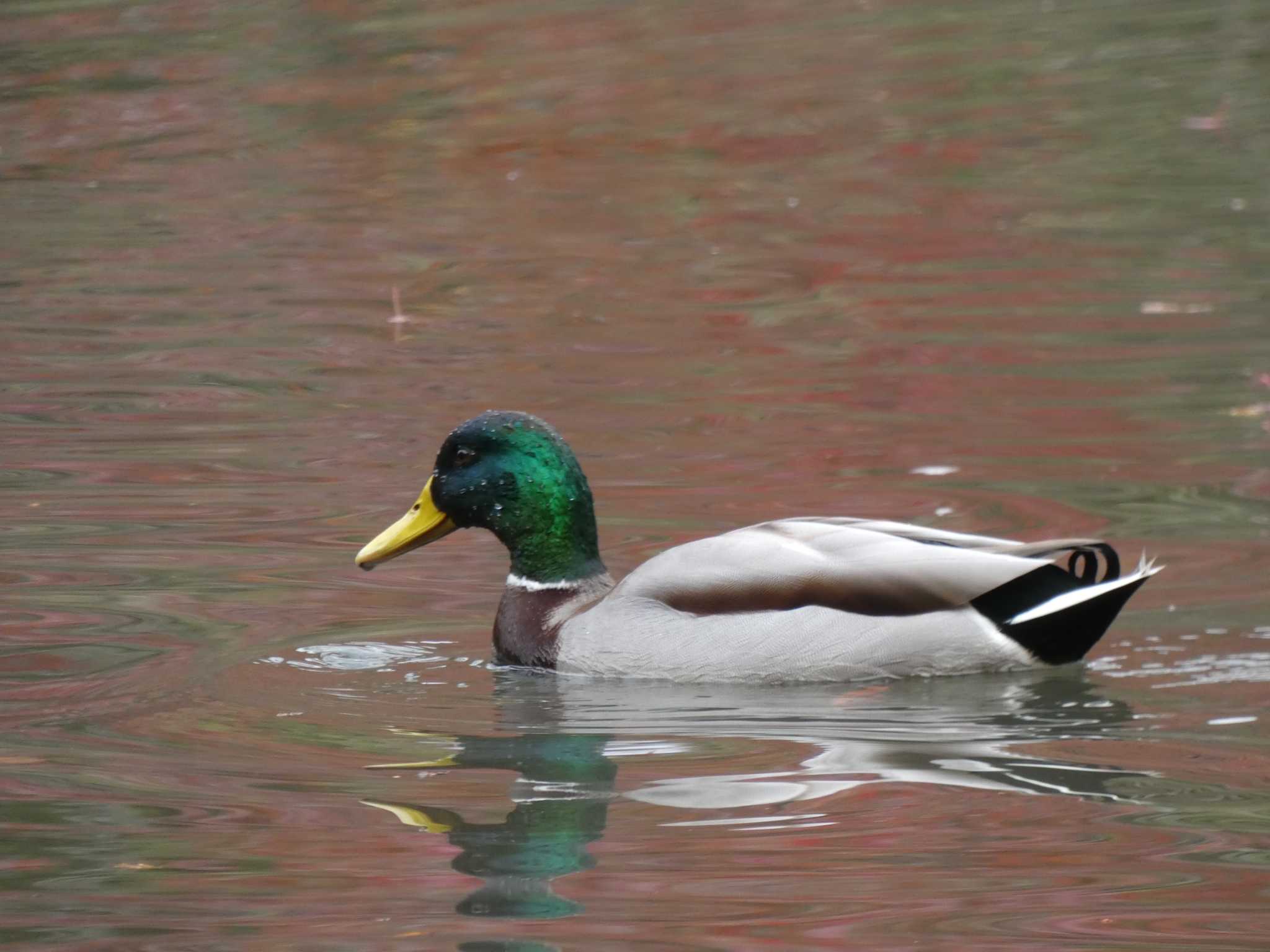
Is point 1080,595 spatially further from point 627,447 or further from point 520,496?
point 627,447

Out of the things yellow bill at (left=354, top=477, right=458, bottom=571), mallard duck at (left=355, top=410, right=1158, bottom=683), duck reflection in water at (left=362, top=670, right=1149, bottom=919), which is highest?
yellow bill at (left=354, top=477, right=458, bottom=571)

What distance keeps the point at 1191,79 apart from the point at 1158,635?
11.6 meters

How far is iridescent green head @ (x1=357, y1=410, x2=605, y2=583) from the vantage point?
287 inches

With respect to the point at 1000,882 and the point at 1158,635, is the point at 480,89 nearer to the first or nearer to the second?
the point at 1158,635

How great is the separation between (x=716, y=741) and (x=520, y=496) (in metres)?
1.56

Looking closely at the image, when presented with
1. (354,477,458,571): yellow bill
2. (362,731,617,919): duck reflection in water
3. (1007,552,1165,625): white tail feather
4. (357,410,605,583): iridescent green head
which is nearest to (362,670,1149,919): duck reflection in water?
(362,731,617,919): duck reflection in water

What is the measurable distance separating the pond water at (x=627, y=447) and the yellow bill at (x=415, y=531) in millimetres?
298

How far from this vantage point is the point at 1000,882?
4715 mm

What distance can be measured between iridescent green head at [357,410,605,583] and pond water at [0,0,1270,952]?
35cm

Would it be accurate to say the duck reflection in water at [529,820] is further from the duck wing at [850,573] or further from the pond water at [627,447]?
the duck wing at [850,573]

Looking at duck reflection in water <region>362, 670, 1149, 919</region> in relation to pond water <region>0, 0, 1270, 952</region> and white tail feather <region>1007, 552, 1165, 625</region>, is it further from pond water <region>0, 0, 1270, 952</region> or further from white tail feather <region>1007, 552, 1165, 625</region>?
white tail feather <region>1007, 552, 1165, 625</region>

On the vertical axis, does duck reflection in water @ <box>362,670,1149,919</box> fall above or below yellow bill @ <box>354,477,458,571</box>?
below

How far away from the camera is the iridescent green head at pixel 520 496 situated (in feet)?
23.9

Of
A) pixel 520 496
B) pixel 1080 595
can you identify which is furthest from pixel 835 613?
pixel 520 496
